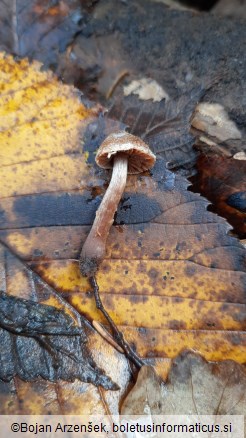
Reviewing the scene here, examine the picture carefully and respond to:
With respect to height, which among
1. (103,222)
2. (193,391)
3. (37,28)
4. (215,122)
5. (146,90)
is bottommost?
(193,391)

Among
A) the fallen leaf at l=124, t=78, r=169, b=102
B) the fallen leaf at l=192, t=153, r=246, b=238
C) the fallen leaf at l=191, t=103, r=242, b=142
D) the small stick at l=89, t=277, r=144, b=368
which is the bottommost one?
the small stick at l=89, t=277, r=144, b=368

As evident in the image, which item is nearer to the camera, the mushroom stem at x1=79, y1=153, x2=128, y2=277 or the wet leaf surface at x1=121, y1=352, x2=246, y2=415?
the wet leaf surface at x1=121, y1=352, x2=246, y2=415

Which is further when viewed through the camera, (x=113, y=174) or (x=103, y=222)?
(x=113, y=174)

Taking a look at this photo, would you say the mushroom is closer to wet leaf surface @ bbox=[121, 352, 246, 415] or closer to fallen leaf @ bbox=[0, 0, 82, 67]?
wet leaf surface @ bbox=[121, 352, 246, 415]

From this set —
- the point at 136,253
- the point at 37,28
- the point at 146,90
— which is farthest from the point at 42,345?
the point at 37,28

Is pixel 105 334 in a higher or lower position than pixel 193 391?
higher

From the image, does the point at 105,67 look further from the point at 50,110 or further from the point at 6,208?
the point at 6,208

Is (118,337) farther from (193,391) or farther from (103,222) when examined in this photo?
(103,222)

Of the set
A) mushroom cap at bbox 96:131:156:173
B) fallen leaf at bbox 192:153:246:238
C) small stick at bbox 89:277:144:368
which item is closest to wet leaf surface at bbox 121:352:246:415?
small stick at bbox 89:277:144:368
